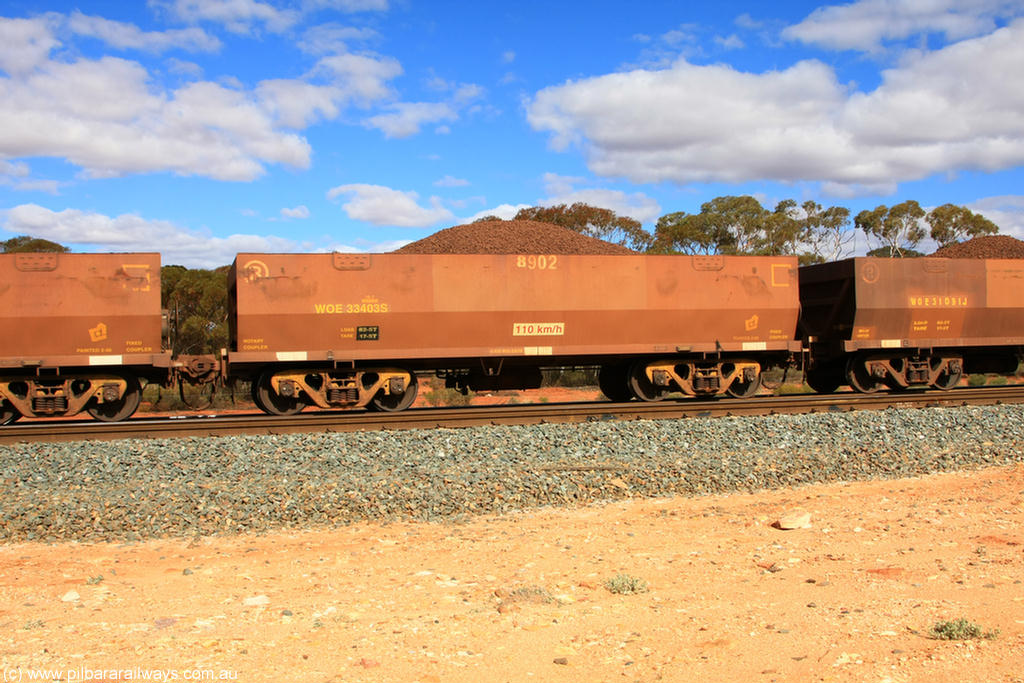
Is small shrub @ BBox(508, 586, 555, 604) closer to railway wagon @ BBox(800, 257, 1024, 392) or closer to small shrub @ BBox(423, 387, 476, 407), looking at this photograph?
railway wagon @ BBox(800, 257, 1024, 392)

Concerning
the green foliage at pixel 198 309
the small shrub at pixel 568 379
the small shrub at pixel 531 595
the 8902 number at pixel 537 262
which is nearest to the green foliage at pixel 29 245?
the green foliage at pixel 198 309

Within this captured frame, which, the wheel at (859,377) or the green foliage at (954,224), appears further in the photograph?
the green foliage at (954,224)

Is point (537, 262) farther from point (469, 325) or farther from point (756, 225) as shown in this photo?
point (756, 225)

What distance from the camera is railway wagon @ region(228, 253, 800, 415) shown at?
1303 centimetres

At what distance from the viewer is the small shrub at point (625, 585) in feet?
17.6

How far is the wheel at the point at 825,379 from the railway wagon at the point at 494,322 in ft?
7.98

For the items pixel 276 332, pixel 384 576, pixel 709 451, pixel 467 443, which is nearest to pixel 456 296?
pixel 276 332

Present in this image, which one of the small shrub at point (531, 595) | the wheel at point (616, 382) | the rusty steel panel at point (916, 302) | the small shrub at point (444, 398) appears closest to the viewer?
the small shrub at point (531, 595)

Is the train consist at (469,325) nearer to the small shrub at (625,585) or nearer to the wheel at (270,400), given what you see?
the wheel at (270,400)

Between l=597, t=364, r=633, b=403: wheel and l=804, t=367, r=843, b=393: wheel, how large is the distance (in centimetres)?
457

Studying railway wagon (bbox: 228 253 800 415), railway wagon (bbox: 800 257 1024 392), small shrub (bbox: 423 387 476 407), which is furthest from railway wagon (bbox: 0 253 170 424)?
railway wagon (bbox: 800 257 1024 392)

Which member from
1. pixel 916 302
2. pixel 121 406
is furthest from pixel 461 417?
pixel 916 302

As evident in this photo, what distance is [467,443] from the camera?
987 cm

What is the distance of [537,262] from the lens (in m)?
13.9
